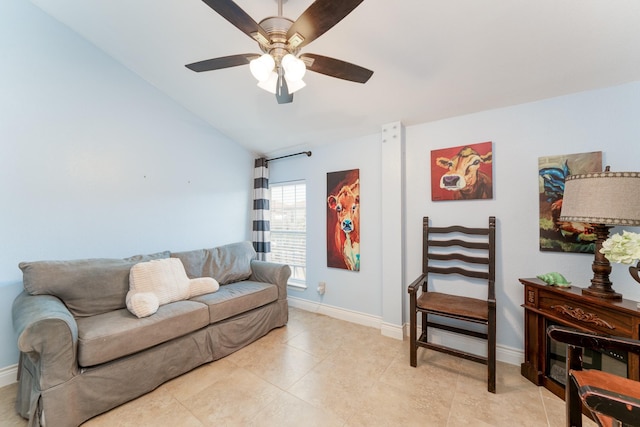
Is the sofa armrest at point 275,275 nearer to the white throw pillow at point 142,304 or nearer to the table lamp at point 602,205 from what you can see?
the white throw pillow at point 142,304

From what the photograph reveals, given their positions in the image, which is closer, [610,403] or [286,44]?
[610,403]

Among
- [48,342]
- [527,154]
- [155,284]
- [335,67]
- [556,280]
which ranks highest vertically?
[335,67]

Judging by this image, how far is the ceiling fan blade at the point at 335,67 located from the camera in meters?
1.36

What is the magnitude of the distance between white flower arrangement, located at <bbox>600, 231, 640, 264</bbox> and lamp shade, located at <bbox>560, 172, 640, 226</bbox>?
8cm

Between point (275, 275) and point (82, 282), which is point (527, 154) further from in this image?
point (82, 282)

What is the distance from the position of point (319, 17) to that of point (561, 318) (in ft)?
7.71

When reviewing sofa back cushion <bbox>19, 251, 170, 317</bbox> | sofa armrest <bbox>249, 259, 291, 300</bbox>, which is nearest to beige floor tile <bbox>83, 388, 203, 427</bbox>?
sofa back cushion <bbox>19, 251, 170, 317</bbox>

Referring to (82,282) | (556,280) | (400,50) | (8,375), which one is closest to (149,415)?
(82,282)

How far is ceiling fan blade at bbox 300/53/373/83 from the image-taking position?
136 cm

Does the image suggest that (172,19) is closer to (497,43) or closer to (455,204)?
(497,43)

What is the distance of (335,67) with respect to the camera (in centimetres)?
142

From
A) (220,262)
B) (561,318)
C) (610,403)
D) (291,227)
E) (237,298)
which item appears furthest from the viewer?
(291,227)

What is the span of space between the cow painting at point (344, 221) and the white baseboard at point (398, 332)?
0.57 m

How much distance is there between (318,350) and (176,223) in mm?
2173
